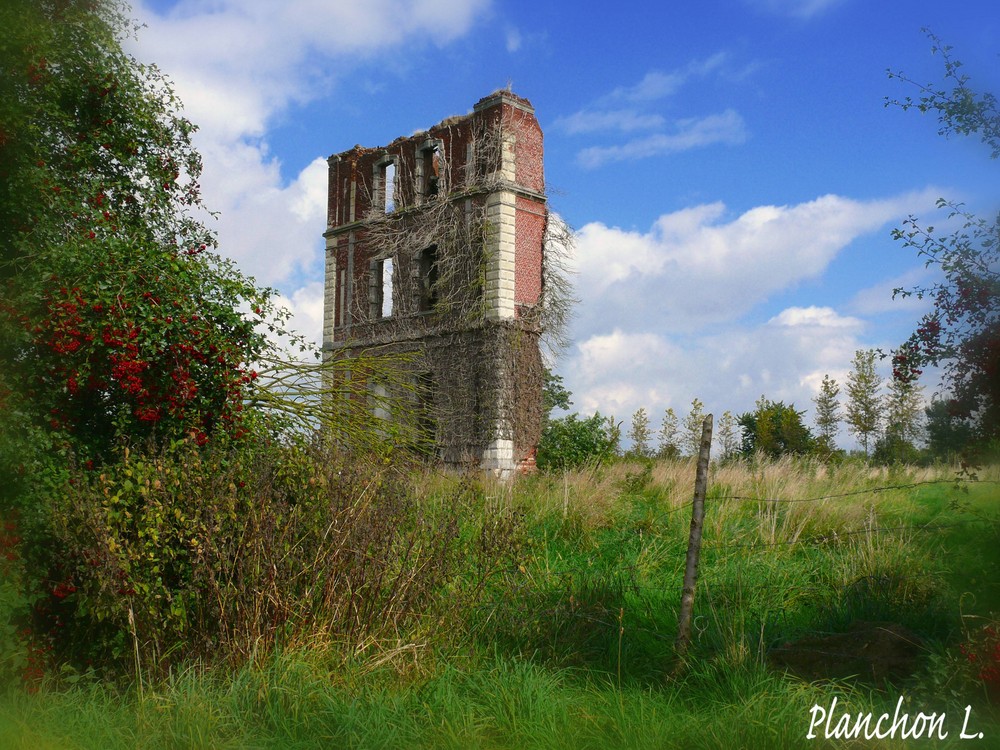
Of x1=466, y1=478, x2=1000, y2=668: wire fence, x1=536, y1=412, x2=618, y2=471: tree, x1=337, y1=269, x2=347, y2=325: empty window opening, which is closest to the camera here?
x1=466, y1=478, x2=1000, y2=668: wire fence

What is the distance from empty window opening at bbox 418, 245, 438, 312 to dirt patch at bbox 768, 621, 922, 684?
50.1ft

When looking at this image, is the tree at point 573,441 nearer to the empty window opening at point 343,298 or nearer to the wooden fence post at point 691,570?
the empty window opening at point 343,298

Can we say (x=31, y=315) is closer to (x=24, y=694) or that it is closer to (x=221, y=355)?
(x=221, y=355)

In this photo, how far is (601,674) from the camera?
5.52m

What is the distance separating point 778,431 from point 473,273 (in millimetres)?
12994

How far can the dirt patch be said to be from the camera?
5212 millimetres

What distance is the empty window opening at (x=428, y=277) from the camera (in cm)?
2023

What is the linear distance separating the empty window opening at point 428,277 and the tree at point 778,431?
1092 cm

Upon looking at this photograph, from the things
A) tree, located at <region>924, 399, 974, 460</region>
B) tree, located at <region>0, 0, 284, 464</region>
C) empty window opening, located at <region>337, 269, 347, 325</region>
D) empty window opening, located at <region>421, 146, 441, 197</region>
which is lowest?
tree, located at <region>924, 399, 974, 460</region>

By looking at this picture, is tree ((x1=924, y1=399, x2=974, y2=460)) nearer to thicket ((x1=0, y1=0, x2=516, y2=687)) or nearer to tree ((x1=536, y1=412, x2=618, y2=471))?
thicket ((x1=0, y1=0, x2=516, y2=687))

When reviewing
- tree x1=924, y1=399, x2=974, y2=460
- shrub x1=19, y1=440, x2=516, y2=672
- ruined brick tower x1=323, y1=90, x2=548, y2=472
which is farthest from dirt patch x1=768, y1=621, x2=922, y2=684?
ruined brick tower x1=323, y1=90, x2=548, y2=472

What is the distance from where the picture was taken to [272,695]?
4.74 meters

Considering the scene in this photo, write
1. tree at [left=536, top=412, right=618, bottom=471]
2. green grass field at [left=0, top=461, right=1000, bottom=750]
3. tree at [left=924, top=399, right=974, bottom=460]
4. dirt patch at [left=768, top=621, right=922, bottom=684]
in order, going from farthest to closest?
tree at [left=536, top=412, right=618, bottom=471] → dirt patch at [left=768, top=621, right=922, bottom=684] → tree at [left=924, top=399, right=974, bottom=460] → green grass field at [left=0, top=461, right=1000, bottom=750]

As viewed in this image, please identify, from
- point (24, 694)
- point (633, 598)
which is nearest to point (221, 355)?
point (24, 694)
